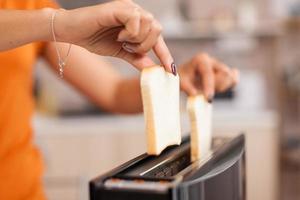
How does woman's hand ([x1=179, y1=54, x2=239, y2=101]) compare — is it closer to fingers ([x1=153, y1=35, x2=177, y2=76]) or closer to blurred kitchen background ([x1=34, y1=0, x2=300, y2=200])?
fingers ([x1=153, y1=35, x2=177, y2=76])

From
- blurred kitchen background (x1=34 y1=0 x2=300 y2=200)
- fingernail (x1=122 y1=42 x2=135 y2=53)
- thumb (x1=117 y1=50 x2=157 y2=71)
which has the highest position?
fingernail (x1=122 y1=42 x2=135 y2=53)

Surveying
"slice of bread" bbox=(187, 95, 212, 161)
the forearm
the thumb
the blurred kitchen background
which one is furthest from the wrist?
the blurred kitchen background

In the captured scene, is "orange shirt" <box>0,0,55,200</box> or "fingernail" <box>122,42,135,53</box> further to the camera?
"orange shirt" <box>0,0,55,200</box>

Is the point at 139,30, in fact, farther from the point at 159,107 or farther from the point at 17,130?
the point at 17,130

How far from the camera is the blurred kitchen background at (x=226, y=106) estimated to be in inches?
80.1

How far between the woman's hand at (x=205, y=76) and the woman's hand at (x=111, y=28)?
0.70ft

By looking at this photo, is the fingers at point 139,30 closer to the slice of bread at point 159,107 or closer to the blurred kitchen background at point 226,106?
the slice of bread at point 159,107

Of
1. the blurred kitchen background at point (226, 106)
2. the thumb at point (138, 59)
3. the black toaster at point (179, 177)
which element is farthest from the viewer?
the blurred kitchen background at point (226, 106)

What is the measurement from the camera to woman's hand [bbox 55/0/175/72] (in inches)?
19.0

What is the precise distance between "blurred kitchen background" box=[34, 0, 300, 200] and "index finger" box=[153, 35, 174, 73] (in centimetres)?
144

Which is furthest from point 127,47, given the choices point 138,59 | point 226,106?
point 226,106

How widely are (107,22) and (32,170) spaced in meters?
0.45

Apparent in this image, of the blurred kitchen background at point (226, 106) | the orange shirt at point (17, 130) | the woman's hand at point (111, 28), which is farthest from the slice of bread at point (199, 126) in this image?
the blurred kitchen background at point (226, 106)

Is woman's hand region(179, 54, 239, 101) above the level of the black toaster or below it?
above
